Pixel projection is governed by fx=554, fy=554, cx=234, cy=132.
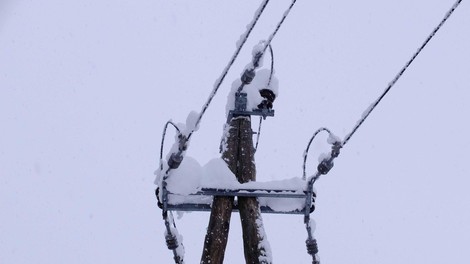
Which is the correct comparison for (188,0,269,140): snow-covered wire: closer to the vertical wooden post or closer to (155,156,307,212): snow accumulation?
(155,156,307,212): snow accumulation

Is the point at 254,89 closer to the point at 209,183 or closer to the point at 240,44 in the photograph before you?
the point at 209,183

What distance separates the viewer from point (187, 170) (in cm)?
488

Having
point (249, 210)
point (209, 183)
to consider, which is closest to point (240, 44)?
point (209, 183)

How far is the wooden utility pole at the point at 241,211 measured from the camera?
450cm

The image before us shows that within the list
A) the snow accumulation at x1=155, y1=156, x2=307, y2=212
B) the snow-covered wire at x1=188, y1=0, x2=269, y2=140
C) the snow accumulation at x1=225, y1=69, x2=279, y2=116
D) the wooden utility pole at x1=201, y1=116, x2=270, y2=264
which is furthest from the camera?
the snow accumulation at x1=225, y1=69, x2=279, y2=116

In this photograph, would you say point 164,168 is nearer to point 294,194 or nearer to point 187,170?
point 187,170

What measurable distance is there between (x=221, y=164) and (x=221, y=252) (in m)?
0.81

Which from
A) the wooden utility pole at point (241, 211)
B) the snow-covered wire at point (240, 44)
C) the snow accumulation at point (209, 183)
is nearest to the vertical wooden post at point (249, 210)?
the wooden utility pole at point (241, 211)

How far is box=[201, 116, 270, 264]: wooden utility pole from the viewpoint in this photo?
450cm

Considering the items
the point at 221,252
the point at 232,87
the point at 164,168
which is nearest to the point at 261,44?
the point at 232,87

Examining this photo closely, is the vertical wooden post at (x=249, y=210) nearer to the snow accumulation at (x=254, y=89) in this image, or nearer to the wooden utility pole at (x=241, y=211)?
the wooden utility pole at (x=241, y=211)

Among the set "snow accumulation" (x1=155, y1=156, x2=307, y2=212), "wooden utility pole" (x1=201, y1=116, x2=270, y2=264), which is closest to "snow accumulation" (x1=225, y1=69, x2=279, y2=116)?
"wooden utility pole" (x1=201, y1=116, x2=270, y2=264)

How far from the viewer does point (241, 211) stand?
4.81 metres

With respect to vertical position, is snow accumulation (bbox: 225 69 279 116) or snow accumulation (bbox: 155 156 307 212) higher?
snow accumulation (bbox: 225 69 279 116)
